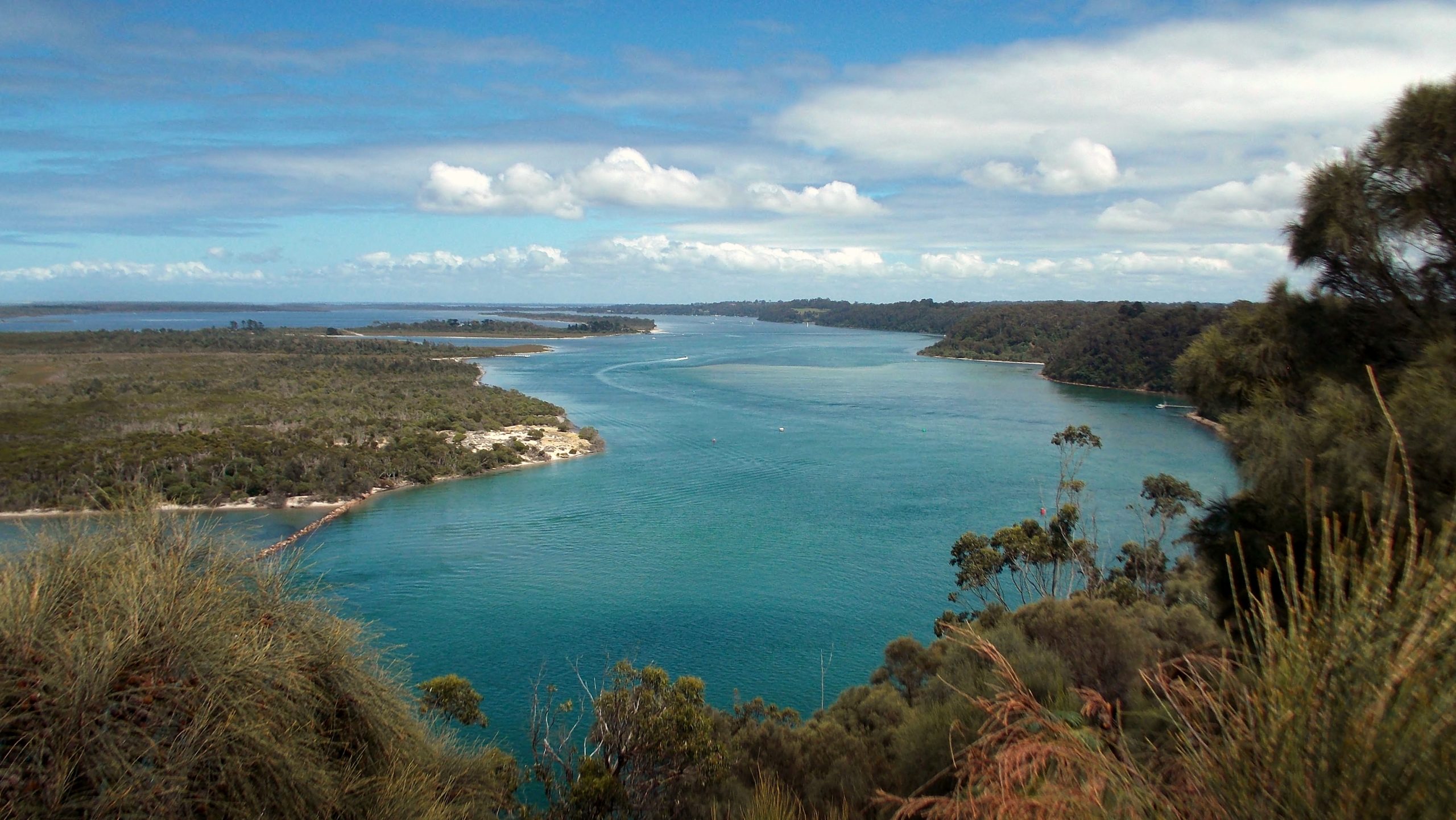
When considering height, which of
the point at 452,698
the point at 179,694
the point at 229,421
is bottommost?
the point at 452,698

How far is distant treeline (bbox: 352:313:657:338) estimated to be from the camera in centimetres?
12000

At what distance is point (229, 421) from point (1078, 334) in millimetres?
56264

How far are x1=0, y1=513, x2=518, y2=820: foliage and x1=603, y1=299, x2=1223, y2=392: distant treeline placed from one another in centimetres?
628

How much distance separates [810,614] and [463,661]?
7.01 metres

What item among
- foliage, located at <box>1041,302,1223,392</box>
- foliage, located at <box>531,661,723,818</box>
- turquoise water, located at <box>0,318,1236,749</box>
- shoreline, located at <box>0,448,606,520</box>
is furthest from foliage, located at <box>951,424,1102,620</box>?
foliage, located at <box>1041,302,1223,392</box>

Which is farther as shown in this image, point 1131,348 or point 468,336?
point 468,336

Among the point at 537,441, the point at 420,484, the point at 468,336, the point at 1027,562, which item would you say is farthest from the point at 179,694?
the point at 468,336

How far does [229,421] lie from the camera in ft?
117

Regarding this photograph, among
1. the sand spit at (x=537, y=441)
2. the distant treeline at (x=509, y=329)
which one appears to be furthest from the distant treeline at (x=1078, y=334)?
the distant treeline at (x=509, y=329)

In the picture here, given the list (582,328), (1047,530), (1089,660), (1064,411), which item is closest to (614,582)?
(1047,530)

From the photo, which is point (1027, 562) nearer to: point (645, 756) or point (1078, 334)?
point (645, 756)

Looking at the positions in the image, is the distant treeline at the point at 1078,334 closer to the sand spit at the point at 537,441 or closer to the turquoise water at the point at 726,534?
the turquoise water at the point at 726,534

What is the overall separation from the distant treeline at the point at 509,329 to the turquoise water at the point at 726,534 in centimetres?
7821

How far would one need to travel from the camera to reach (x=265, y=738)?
3.57 meters
